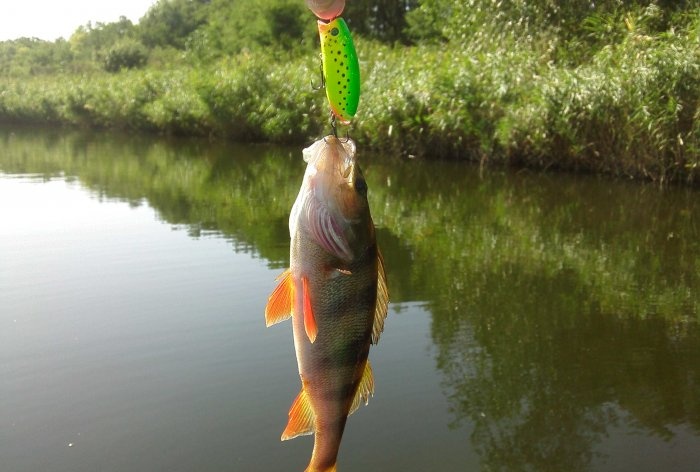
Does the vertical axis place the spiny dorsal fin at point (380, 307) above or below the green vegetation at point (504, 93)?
below

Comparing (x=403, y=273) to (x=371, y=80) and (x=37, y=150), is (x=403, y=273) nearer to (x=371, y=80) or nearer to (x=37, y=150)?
(x=371, y=80)

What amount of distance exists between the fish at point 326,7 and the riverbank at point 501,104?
12803 millimetres

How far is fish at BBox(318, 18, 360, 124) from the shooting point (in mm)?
2148

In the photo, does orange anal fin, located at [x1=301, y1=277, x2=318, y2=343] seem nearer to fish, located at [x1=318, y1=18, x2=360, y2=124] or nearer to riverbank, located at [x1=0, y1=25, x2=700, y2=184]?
fish, located at [x1=318, y1=18, x2=360, y2=124]

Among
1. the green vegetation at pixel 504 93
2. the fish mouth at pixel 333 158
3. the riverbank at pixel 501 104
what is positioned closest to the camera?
the fish mouth at pixel 333 158

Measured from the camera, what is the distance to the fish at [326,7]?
2119 mm

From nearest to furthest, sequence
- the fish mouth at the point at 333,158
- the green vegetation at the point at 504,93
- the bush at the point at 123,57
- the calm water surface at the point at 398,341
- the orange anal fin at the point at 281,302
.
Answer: the fish mouth at the point at 333,158, the orange anal fin at the point at 281,302, the calm water surface at the point at 398,341, the green vegetation at the point at 504,93, the bush at the point at 123,57

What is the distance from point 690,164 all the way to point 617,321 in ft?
27.0

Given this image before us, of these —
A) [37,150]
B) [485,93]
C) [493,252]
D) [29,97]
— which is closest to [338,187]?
[493,252]

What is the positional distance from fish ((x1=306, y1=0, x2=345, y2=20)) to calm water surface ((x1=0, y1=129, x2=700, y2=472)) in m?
3.68

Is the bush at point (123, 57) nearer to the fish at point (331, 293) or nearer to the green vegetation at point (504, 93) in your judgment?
the green vegetation at point (504, 93)

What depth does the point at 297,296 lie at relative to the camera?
7.16 feet

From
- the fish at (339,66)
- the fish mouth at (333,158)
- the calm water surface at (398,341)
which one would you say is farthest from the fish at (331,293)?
the calm water surface at (398,341)

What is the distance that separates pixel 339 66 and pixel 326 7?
160 mm
